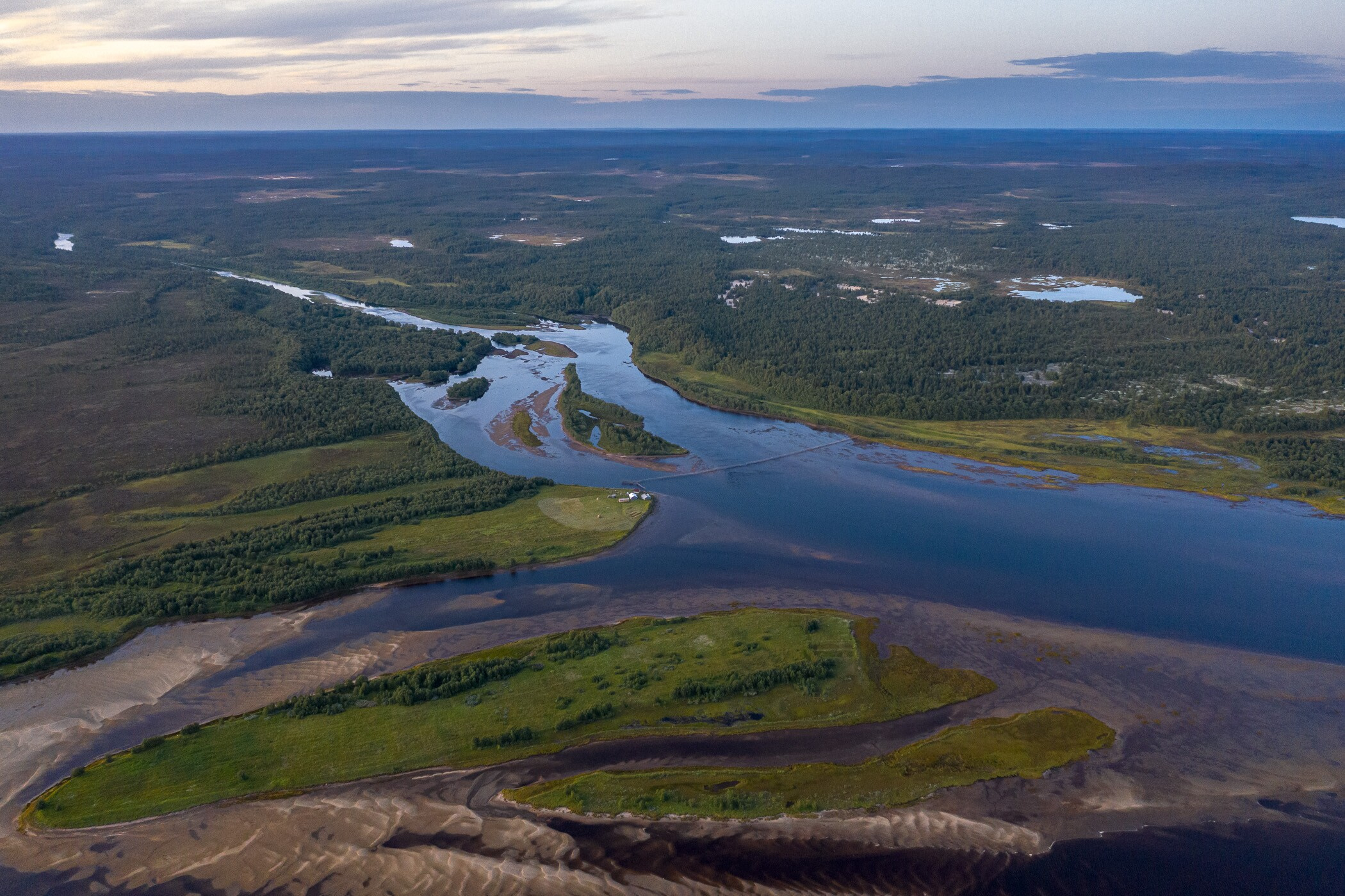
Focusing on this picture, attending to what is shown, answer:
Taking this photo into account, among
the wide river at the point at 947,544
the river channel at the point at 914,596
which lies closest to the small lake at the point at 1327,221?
the river channel at the point at 914,596

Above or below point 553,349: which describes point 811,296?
above

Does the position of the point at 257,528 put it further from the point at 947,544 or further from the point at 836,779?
the point at 947,544

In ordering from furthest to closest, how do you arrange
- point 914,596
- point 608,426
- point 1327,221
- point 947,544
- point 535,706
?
point 1327,221 < point 608,426 < point 947,544 < point 914,596 < point 535,706

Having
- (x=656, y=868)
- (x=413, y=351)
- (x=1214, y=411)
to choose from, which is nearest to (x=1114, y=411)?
(x=1214, y=411)

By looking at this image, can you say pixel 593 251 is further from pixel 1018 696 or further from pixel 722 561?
pixel 1018 696

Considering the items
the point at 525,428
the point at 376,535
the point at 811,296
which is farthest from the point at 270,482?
the point at 811,296

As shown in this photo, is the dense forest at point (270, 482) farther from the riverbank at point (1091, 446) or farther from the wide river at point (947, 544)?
the riverbank at point (1091, 446)
